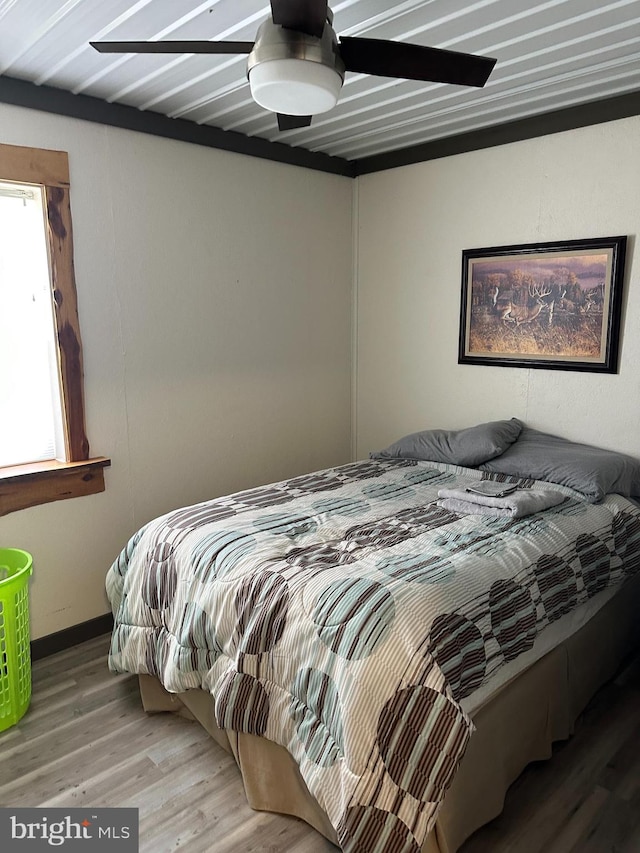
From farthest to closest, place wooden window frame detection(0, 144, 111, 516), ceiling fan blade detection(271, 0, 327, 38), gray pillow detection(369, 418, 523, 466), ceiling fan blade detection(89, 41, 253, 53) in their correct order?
gray pillow detection(369, 418, 523, 466) → wooden window frame detection(0, 144, 111, 516) → ceiling fan blade detection(89, 41, 253, 53) → ceiling fan blade detection(271, 0, 327, 38)

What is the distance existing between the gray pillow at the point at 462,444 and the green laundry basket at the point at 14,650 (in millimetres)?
1907

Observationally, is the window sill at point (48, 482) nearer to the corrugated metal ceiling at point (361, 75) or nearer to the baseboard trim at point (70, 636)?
the baseboard trim at point (70, 636)

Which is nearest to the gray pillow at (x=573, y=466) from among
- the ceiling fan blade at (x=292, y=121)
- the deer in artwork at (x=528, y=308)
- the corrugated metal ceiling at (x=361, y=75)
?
the deer in artwork at (x=528, y=308)

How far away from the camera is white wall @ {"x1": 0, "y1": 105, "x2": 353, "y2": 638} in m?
2.72

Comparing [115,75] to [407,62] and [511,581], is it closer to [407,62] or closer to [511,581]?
[407,62]

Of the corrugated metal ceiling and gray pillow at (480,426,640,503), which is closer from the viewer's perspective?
the corrugated metal ceiling

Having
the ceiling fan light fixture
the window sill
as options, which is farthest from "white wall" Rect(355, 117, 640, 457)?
the window sill

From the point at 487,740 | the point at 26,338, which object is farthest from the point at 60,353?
the point at 487,740

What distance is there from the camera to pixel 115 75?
2.39 meters

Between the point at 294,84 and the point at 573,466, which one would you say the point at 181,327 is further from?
the point at 573,466

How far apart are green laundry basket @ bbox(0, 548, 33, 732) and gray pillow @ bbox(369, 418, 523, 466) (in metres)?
1.91

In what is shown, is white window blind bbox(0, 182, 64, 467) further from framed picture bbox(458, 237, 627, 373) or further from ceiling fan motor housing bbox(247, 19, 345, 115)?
framed picture bbox(458, 237, 627, 373)

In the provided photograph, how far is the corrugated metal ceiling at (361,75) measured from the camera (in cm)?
189

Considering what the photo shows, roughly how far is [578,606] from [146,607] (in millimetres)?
1588
